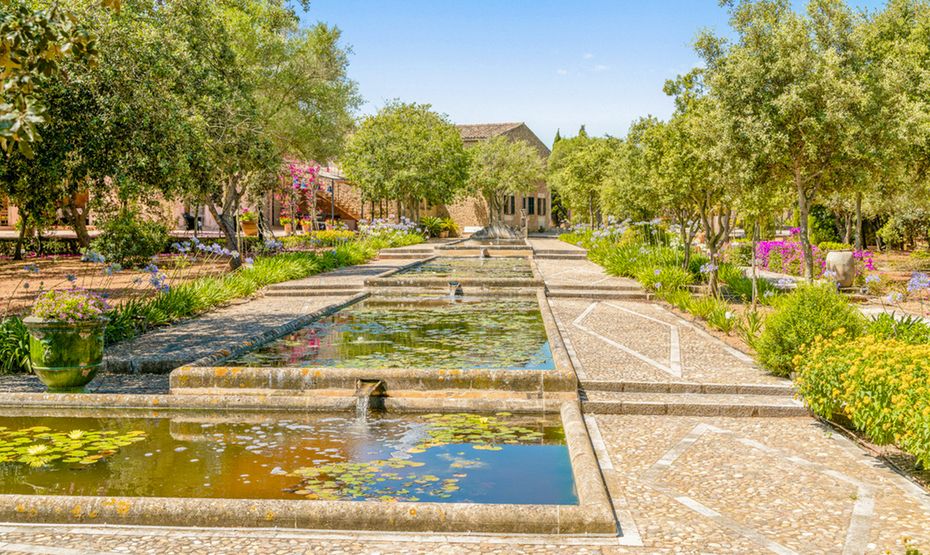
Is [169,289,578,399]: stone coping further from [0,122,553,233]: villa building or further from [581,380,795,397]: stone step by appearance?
[0,122,553,233]: villa building

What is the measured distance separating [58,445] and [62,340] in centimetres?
180

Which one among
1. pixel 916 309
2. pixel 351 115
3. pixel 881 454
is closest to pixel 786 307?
pixel 881 454

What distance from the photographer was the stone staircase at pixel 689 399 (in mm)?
7414

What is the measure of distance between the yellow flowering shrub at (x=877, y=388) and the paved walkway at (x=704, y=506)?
313mm

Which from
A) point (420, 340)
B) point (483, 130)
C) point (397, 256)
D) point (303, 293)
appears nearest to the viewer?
point (420, 340)

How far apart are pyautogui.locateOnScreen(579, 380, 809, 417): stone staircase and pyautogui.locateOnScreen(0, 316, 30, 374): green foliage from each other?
6640mm

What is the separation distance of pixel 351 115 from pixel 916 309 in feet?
73.6

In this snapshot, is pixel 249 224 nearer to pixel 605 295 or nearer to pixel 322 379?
pixel 605 295

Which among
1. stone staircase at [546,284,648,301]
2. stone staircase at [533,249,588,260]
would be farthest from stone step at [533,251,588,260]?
stone staircase at [546,284,648,301]

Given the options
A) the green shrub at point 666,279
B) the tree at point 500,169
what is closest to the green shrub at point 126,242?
the green shrub at point 666,279

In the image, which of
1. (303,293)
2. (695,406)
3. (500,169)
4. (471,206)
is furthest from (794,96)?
(471,206)

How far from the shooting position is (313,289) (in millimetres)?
17562

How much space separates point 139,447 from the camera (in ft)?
21.0

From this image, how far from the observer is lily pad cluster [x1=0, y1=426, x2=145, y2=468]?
6031mm
